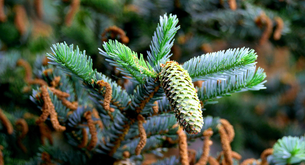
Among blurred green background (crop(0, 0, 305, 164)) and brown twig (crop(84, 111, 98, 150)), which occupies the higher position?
blurred green background (crop(0, 0, 305, 164))

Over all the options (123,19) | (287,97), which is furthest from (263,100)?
(123,19)

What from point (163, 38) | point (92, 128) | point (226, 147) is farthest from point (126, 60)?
point (226, 147)

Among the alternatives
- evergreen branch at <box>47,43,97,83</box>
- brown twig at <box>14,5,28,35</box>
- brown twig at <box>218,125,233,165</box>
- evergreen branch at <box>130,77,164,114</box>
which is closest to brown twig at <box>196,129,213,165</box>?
brown twig at <box>218,125,233,165</box>

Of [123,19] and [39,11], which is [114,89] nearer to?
[123,19]

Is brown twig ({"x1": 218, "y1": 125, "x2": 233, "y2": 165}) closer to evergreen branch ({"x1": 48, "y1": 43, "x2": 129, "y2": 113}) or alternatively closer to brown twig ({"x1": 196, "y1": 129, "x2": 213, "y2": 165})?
brown twig ({"x1": 196, "y1": 129, "x2": 213, "y2": 165})

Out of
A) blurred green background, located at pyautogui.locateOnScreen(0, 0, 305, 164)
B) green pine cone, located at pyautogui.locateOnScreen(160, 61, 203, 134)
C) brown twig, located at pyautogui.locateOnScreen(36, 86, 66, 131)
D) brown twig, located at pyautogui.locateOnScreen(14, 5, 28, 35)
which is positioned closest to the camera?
green pine cone, located at pyautogui.locateOnScreen(160, 61, 203, 134)

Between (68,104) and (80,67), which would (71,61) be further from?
(68,104)
